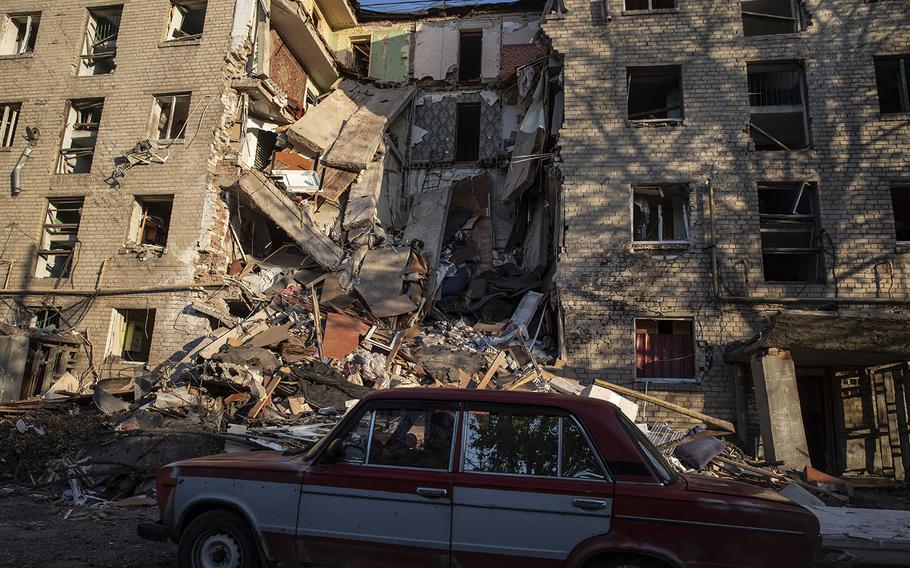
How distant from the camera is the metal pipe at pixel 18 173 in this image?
14805 millimetres

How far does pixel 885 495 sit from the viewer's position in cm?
934

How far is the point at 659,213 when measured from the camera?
12.6m

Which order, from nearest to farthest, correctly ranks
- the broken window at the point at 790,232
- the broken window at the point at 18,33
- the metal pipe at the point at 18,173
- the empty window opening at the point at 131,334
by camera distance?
the broken window at the point at 790,232 → the empty window opening at the point at 131,334 → the metal pipe at the point at 18,173 → the broken window at the point at 18,33

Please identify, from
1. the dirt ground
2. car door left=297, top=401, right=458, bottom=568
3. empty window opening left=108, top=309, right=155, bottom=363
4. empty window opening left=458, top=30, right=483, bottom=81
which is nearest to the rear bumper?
the dirt ground

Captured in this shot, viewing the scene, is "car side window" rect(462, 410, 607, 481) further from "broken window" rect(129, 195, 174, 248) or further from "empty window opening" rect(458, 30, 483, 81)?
"empty window opening" rect(458, 30, 483, 81)

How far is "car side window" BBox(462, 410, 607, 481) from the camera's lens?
3686 millimetres

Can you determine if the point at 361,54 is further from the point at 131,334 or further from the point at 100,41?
the point at 131,334

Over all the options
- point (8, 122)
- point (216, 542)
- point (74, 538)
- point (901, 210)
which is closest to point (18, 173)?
point (8, 122)

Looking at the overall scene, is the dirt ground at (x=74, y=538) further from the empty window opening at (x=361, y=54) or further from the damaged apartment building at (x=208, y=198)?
the empty window opening at (x=361, y=54)

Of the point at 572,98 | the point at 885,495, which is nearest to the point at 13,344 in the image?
the point at 572,98

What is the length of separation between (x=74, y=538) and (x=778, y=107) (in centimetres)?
1459

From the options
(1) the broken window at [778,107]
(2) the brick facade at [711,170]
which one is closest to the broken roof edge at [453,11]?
(2) the brick facade at [711,170]

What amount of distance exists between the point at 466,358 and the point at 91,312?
920 cm

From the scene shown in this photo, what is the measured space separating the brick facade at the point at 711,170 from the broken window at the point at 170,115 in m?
9.69
